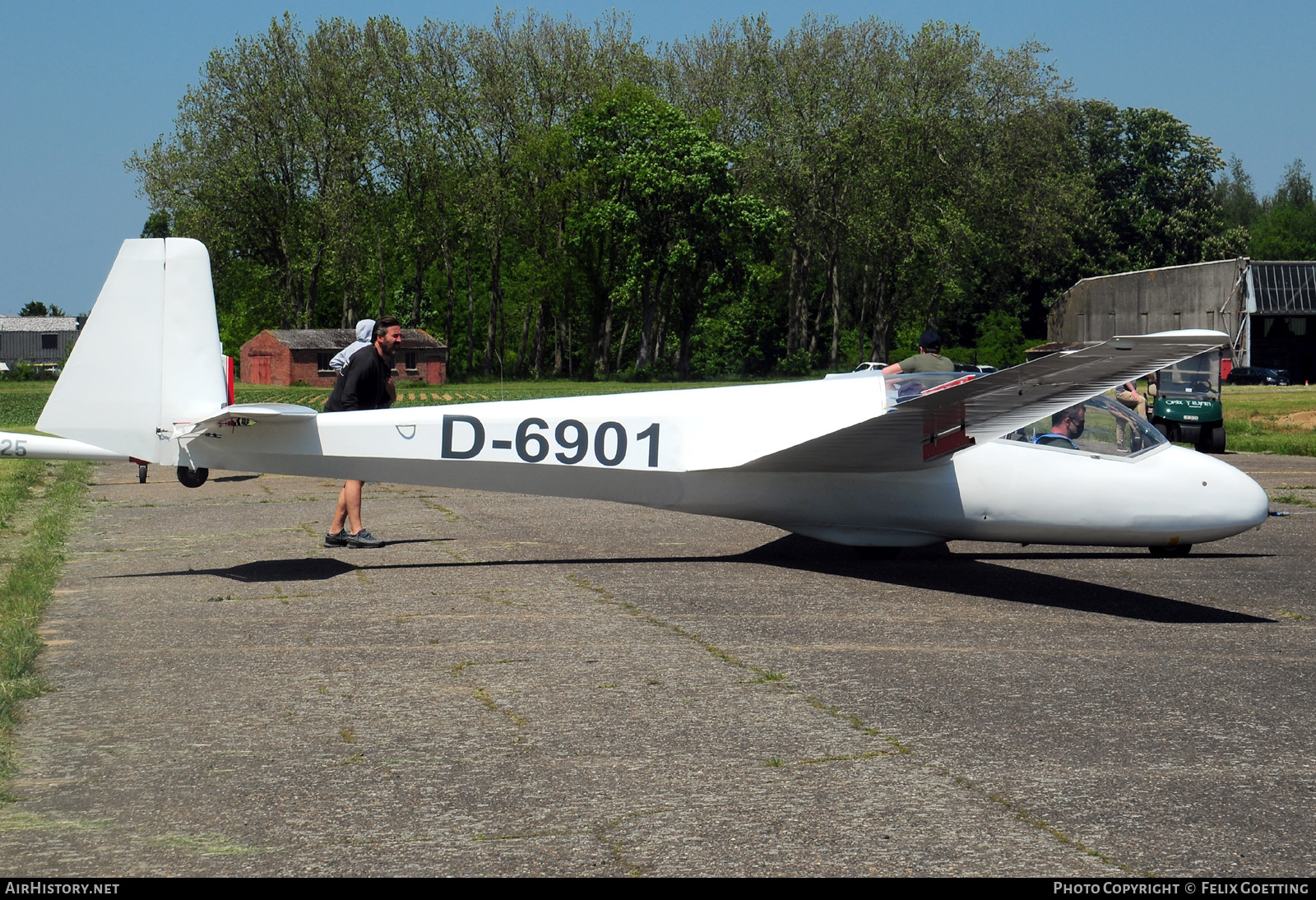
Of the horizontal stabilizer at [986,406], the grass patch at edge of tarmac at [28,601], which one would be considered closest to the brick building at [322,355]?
the grass patch at edge of tarmac at [28,601]

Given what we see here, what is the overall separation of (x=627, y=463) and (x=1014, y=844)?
18.8 ft

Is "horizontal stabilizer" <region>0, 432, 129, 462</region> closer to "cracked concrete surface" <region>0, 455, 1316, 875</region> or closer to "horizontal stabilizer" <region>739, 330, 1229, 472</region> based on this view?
"cracked concrete surface" <region>0, 455, 1316, 875</region>

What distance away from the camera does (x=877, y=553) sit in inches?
400

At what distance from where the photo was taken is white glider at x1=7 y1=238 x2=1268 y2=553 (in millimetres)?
8625

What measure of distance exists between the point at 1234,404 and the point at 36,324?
174172mm

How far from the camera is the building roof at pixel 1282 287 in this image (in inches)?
2571

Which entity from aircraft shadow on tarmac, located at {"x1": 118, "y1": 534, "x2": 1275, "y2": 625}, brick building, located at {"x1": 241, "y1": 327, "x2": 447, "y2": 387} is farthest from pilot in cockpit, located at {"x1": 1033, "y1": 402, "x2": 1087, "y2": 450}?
brick building, located at {"x1": 241, "y1": 327, "x2": 447, "y2": 387}

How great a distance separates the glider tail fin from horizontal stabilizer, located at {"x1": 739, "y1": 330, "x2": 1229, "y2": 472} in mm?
4271

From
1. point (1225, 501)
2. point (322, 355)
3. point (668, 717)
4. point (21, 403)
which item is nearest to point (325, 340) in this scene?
point (322, 355)

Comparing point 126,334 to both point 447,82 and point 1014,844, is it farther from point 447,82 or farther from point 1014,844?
point 447,82

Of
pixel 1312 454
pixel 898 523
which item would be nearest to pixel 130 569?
pixel 898 523

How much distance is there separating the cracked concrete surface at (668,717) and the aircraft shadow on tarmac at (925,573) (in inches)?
2.1

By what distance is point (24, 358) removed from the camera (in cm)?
16500

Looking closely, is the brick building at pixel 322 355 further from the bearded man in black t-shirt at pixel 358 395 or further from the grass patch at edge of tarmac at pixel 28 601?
the bearded man in black t-shirt at pixel 358 395
